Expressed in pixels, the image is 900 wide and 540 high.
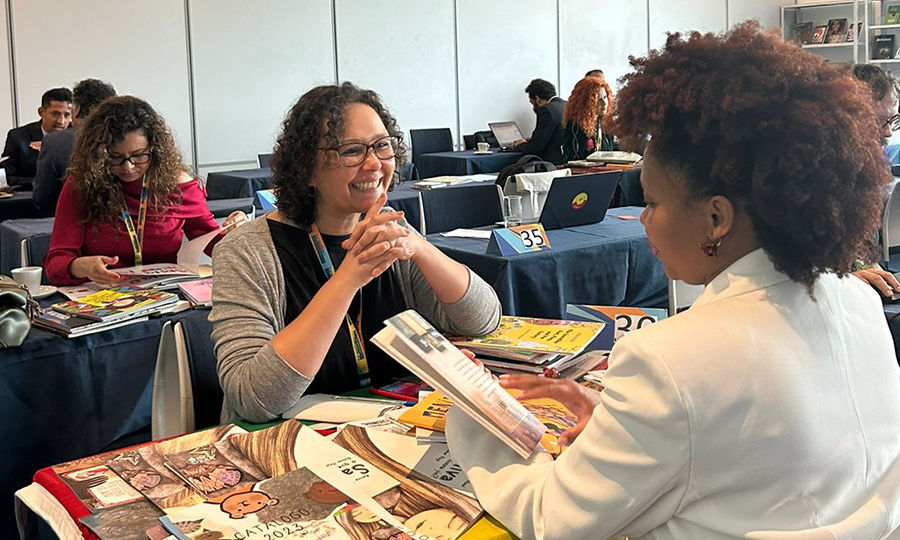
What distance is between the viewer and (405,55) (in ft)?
30.7

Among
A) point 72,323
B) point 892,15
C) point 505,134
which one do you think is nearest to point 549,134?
point 505,134

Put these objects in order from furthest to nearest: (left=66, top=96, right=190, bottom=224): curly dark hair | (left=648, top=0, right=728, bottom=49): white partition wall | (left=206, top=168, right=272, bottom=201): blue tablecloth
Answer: (left=648, top=0, right=728, bottom=49): white partition wall → (left=206, top=168, right=272, bottom=201): blue tablecloth → (left=66, top=96, right=190, bottom=224): curly dark hair

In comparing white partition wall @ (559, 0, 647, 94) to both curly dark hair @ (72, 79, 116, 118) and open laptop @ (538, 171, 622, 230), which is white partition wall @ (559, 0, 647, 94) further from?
open laptop @ (538, 171, 622, 230)

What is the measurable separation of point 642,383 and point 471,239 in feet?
8.81

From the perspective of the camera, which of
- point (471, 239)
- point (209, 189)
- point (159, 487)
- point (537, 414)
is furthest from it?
point (209, 189)

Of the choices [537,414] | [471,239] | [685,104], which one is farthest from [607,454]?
[471,239]

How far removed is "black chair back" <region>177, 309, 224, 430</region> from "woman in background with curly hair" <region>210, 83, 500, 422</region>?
0.11m

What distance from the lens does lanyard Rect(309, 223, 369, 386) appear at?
1.92 metres

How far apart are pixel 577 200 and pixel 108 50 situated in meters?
5.42

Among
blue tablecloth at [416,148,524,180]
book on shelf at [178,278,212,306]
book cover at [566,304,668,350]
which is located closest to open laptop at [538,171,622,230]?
book on shelf at [178,278,212,306]

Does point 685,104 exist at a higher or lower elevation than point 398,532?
higher

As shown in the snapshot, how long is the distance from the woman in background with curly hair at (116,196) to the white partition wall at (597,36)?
27.0 feet

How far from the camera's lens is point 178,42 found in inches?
313

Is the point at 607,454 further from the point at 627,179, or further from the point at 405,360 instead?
the point at 627,179
